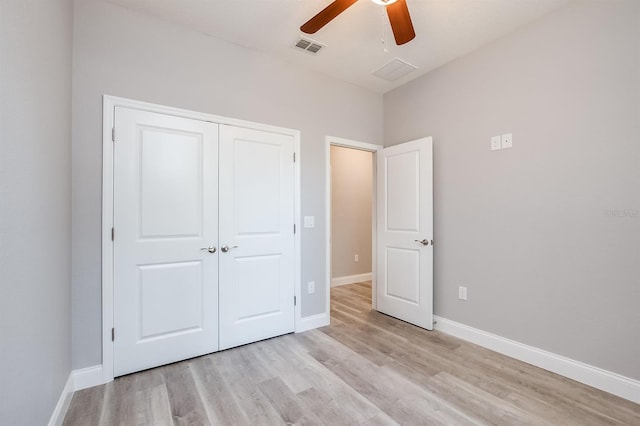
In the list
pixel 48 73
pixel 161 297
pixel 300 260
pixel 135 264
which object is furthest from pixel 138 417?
pixel 48 73

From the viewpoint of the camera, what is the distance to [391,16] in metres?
1.86

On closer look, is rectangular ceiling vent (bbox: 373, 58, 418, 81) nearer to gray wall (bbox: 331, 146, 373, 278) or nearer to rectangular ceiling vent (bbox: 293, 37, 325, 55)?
rectangular ceiling vent (bbox: 293, 37, 325, 55)

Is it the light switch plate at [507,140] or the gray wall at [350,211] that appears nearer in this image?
the light switch plate at [507,140]

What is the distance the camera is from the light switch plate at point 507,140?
2.59 meters

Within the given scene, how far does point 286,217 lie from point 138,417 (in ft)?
6.27

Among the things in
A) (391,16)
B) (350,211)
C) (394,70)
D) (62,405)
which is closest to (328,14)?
(391,16)

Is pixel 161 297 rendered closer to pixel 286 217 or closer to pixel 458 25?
pixel 286 217

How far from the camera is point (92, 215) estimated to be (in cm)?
210

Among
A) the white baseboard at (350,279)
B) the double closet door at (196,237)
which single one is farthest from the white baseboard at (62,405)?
the white baseboard at (350,279)

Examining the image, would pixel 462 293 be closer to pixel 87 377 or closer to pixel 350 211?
pixel 350 211

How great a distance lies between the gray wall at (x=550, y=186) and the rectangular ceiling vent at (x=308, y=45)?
1399 mm

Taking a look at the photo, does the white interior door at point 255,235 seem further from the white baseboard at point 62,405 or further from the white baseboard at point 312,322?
the white baseboard at point 62,405

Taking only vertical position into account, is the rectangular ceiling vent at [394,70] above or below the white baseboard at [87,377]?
above

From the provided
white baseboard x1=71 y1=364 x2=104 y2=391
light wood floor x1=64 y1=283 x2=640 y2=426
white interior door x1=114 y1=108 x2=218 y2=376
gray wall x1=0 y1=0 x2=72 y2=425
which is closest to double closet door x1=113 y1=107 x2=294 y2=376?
white interior door x1=114 y1=108 x2=218 y2=376
